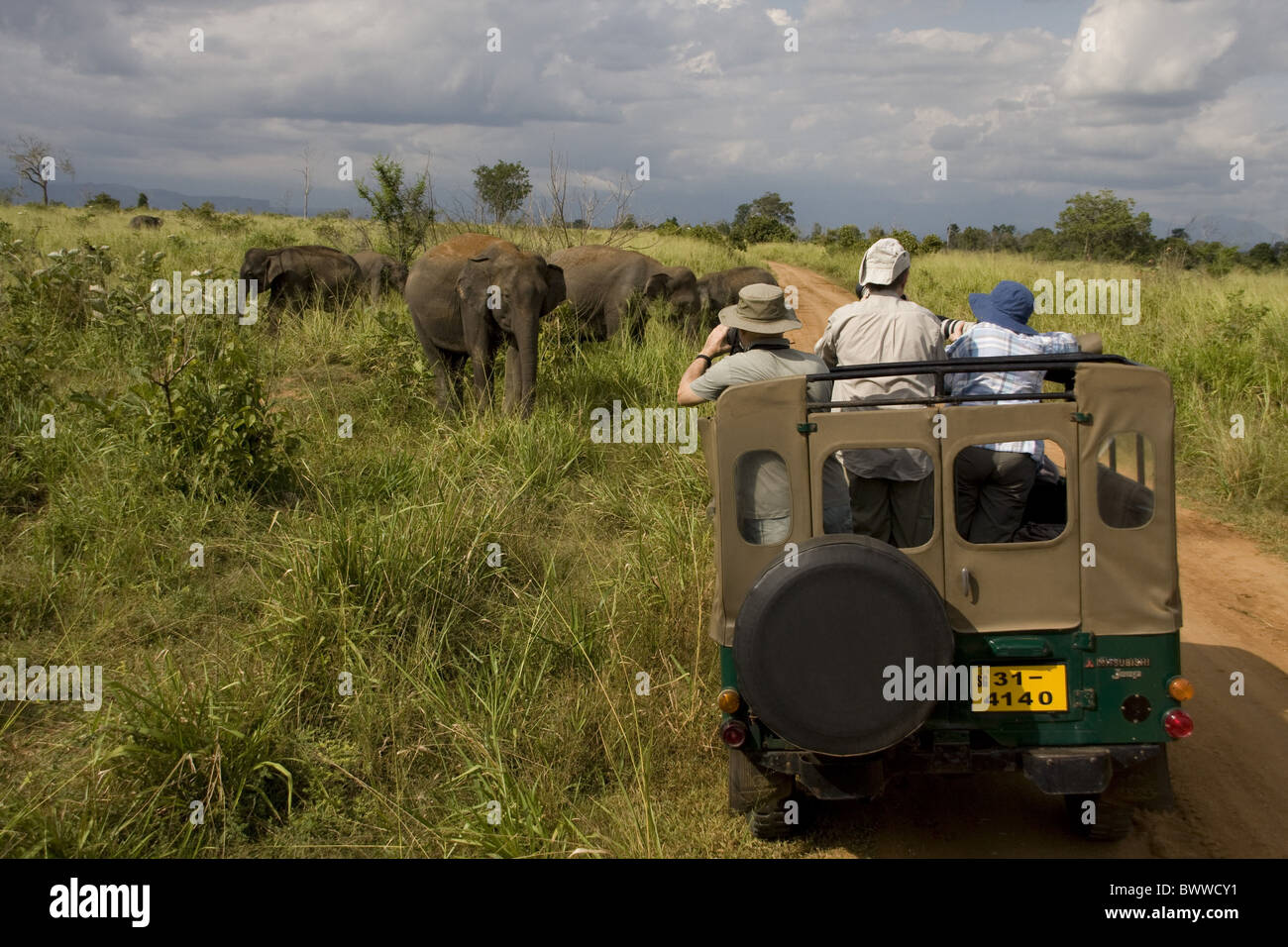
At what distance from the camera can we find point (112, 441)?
668cm

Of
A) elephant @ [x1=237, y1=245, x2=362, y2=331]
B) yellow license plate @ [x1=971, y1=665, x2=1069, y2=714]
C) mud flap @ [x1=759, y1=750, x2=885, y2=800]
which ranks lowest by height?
mud flap @ [x1=759, y1=750, x2=885, y2=800]

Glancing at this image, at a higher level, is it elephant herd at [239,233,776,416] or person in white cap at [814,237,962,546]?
elephant herd at [239,233,776,416]

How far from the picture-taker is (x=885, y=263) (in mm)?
4312

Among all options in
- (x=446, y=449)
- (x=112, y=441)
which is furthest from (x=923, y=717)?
(x=112, y=441)

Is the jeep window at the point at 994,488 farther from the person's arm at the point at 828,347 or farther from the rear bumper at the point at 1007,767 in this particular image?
the person's arm at the point at 828,347

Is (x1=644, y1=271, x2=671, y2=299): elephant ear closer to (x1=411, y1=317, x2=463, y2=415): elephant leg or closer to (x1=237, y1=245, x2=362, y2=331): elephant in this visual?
(x1=411, y1=317, x2=463, y2=415): elephant leg

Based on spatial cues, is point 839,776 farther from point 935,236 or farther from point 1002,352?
point 935,236

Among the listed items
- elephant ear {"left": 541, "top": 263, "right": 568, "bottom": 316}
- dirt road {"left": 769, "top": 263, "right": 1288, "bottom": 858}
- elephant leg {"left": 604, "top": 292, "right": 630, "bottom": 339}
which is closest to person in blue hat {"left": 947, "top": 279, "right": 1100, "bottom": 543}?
dirt road {"left": 769, "top": 263, "right": 1288, "bottom": 858}

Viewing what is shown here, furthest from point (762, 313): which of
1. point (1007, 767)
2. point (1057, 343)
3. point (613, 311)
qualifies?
point (613, 311)

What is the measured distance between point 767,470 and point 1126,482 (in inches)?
48.8

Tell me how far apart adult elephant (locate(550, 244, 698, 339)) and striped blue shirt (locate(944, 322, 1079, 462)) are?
8187 millimetres

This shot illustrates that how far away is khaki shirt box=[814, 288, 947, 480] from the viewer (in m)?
4.02

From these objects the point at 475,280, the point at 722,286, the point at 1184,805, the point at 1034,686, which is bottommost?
the point at 1184,805

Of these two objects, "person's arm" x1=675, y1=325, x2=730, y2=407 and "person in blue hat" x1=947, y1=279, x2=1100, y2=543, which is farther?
"person's arm" x1=675, y1=325, x2=730, y2=407
